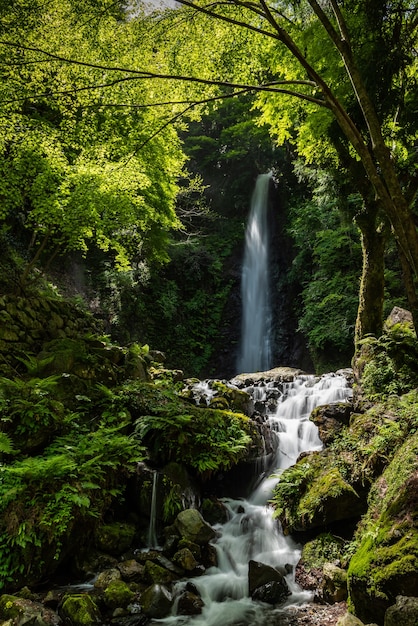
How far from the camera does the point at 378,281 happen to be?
28.6ft

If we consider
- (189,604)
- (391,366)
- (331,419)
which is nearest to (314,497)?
(189,604)

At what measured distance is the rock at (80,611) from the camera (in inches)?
142

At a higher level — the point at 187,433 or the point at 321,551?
the point at 187,433

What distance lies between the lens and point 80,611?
12.0 ft

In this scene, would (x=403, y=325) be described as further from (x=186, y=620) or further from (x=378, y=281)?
(x=186, y=620)

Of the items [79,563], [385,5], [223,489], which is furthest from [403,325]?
[79,563]

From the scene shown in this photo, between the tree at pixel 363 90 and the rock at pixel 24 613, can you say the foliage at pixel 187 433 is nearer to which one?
the rock at pixel 24 613

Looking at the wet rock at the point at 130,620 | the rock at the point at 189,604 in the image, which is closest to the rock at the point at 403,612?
the rock at the point at 189,604

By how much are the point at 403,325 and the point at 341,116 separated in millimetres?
5194

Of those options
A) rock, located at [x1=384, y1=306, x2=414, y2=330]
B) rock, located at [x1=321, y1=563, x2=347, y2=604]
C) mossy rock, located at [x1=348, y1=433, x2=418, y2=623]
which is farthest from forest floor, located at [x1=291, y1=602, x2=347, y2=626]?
rock, located at [x1=384, y1=306, x2=414, y2=330]

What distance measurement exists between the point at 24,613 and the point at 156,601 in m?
1.32

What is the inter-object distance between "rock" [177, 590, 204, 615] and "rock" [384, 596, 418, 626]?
209 cm

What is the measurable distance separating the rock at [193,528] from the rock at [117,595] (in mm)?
1200

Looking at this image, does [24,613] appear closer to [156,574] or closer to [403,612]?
[156,574]
